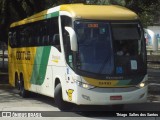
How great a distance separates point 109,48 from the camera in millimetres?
12781

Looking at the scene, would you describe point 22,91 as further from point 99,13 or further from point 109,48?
point 109,48

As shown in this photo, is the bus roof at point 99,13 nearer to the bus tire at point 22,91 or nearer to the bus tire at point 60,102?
the bus tire at point 60,102

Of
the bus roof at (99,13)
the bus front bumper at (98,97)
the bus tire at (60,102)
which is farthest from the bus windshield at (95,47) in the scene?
the bus tire at (60,102)

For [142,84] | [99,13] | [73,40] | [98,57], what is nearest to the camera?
[73,40]

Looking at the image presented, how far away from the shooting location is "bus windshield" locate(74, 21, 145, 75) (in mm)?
12648

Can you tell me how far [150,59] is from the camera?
48.1 metres

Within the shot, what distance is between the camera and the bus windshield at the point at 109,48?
1265cm

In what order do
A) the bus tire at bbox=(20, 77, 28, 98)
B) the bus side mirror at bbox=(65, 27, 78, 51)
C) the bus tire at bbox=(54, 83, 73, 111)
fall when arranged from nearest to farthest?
1. the bus side mirror at bbox=(65, 27, 78, 51)
2. the bus tire at bbox=(54, 83, 73, 111)
3. the bus tire at bbox=(20, 77, 28, 98)

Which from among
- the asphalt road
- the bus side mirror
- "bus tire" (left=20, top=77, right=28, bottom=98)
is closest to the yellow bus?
the bus side mirror

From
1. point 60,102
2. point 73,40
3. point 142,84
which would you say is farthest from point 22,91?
point 142,84

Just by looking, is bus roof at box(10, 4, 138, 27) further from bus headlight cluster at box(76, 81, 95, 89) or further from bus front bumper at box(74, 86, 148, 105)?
bus front bumper at box(74, 86, 148, 105)

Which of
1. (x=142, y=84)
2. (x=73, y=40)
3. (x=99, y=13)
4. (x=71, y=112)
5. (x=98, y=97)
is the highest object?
(x=99, y=13)

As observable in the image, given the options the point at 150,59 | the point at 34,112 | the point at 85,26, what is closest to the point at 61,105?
the point at 34,112

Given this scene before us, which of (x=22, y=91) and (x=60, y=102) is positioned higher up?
(x=60, y=102)
